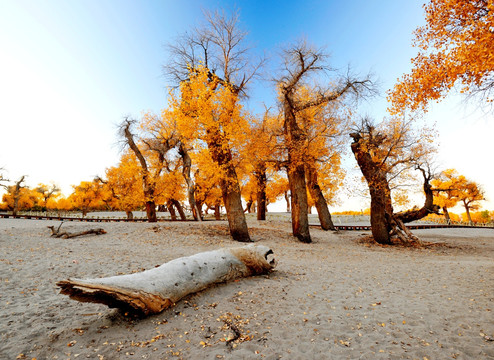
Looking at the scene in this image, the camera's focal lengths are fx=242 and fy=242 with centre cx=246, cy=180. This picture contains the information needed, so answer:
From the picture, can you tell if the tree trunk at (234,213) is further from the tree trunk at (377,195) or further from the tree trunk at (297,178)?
the tree trunk at (377,195)

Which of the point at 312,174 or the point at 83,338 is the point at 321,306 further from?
the point at 312,174

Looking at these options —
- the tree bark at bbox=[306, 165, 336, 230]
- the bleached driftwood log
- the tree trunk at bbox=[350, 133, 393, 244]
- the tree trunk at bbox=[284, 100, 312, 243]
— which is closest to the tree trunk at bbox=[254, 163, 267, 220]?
the tree bark at bbox=[306, 165, 336, 230]

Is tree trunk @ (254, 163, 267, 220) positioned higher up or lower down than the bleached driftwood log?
higher up

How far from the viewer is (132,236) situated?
11812mm

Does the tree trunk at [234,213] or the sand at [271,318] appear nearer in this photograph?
the sand at [271,318]

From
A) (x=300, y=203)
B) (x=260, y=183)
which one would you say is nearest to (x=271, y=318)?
(x=300, y=203)

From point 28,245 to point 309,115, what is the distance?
1496 cm

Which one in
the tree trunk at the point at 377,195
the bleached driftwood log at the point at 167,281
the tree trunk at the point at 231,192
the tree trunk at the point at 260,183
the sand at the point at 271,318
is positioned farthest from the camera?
the tree trunk at the point at 260,183

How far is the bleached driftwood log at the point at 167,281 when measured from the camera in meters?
3.44

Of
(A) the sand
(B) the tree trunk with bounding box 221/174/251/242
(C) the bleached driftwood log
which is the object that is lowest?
(A) the sand

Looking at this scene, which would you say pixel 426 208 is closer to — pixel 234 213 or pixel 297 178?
pixel 297 178

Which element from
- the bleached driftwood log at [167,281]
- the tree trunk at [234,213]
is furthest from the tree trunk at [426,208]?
the bleached driftwood log at [167,281]

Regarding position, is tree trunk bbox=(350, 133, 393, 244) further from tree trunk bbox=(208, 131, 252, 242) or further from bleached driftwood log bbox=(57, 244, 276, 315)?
bleached driftwood log bbox=(57, 244, 276, 315)

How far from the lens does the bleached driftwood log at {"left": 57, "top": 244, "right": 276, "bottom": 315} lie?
136 inches
